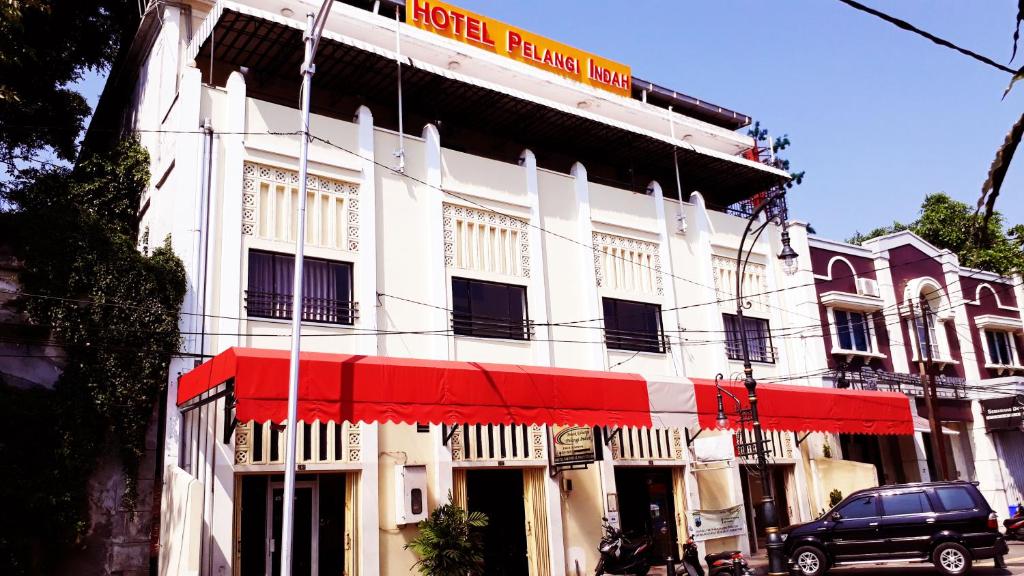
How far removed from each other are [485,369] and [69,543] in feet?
25.8

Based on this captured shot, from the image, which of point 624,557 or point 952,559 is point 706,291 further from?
point 624,557

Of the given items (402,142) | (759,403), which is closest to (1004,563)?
(759,403)

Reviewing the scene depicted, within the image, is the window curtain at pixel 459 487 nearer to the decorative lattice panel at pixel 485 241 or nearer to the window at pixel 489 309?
the window at pixel 489 309

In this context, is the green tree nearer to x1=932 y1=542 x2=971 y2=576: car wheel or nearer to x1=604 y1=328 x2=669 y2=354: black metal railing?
x1=604 y1=328 x2=669 y2=354: black metal railing

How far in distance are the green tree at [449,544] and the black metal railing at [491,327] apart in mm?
4286

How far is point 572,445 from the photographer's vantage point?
1875 centimetres

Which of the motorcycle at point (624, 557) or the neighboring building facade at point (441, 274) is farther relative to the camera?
the neighboring building facade at point (441, 274)

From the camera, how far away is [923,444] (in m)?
28.6

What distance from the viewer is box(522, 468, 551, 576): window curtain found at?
18562mm

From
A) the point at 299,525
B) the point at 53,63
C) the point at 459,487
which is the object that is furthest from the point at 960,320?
the point at 53,63

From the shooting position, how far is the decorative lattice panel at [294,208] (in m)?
17.2

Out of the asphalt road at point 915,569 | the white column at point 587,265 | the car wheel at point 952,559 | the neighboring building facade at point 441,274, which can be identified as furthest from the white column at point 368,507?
the car wheel at point 952,559

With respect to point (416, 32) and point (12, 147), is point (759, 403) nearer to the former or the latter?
point (416, 32)

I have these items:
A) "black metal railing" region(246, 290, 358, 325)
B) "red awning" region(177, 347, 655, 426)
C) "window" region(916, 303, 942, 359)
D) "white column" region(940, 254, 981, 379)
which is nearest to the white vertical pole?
"red awning" region(177, 347, 655, 426)
